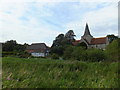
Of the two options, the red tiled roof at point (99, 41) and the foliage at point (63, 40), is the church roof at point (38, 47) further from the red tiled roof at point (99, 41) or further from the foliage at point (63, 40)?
the red tiled roof at point (99, 41)

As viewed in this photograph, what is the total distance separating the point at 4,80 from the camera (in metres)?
2.93

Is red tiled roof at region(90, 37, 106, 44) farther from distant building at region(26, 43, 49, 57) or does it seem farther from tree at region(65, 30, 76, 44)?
distant building at region(26, 43, 49, 57)

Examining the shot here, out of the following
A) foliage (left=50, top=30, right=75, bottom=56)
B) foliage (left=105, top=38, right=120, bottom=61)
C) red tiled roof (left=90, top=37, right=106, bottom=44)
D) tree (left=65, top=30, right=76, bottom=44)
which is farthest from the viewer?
red tiled roof (left=90, top=37, right=106, bottom=44)

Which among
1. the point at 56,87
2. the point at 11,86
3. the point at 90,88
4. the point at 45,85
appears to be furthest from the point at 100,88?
the point at 11,86

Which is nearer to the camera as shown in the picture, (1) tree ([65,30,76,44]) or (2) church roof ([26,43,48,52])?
(1) tree ([65,30,76,44])

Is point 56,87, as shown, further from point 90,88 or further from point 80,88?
point 90,88

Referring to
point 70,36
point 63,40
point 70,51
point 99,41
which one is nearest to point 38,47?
point 70,36

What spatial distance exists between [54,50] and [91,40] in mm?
26100

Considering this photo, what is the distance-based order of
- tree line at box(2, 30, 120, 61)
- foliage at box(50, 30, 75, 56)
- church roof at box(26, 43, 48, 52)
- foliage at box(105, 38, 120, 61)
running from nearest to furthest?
foliage at box(105, 38, 120, 61)
tree line at box(2, 30, 120, 61)
foliage at box(50, 30, 75, 56)
church roof at box(26, 43, 48, 52)

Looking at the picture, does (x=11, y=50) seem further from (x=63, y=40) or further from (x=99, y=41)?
(x=99, y=41)

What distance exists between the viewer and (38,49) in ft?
173

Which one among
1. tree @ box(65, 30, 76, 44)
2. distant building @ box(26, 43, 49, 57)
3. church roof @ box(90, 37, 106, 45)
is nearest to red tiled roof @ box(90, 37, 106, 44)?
church roof @ box(90, 37, 106, 45)

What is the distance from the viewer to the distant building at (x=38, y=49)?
4991 cm

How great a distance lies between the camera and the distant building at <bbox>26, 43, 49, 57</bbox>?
4991 cm
